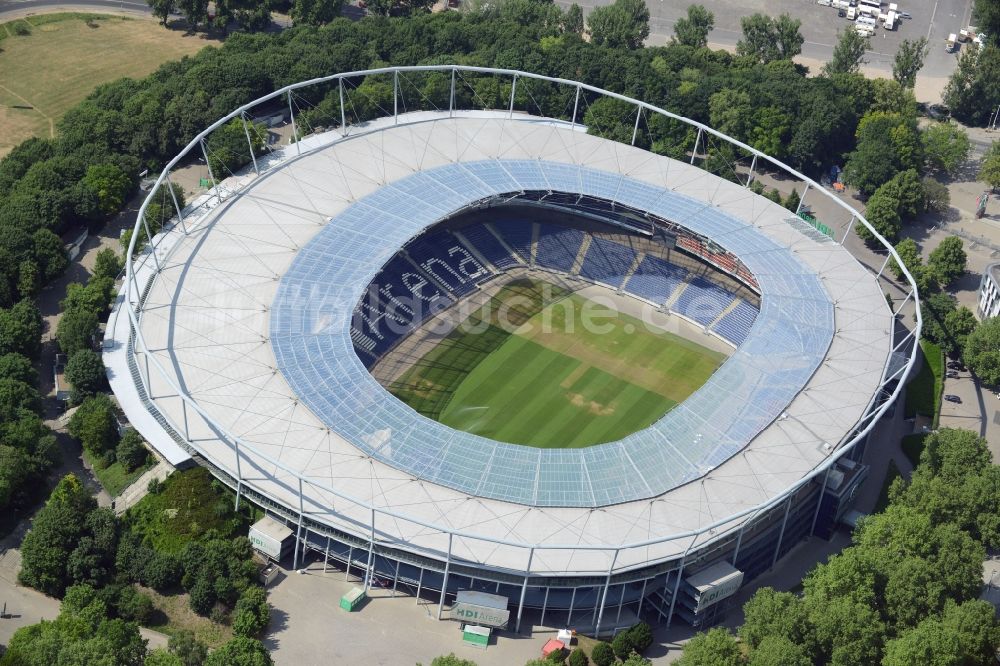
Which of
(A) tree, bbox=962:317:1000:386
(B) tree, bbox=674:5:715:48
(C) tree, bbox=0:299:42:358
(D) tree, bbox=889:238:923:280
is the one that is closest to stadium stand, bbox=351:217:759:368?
(A) tree, bbox=962:317:1000:386

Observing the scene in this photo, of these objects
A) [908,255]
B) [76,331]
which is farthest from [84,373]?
[908,255]

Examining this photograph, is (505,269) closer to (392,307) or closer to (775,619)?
(392,307)

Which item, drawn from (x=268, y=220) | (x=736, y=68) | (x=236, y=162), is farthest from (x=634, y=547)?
(x=736, y=68)

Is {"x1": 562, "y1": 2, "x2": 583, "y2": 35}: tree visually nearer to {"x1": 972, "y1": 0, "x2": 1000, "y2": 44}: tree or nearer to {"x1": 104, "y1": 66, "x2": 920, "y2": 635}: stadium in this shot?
{"x1": 104, "y1": 66, "x2": 920, "y2": 635}: stadium

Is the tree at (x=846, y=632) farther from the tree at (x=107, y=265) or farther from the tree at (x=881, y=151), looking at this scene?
the tree at (x=107, y=265)

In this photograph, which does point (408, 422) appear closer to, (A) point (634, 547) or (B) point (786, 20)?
(A) point (634, 547)

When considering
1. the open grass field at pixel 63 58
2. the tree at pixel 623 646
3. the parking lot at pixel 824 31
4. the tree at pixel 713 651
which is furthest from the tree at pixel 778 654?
the parking lot at pixel 824 31

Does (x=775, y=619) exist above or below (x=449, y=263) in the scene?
below
